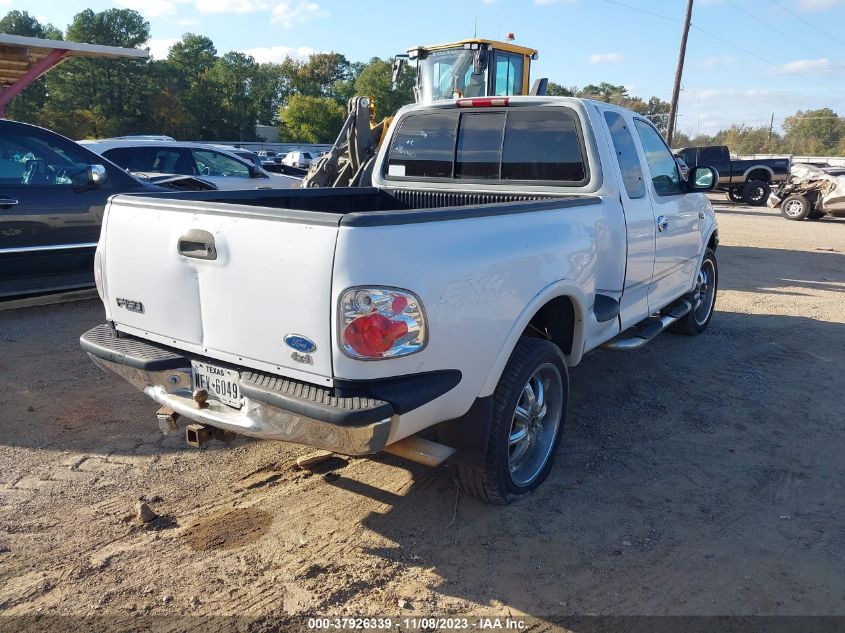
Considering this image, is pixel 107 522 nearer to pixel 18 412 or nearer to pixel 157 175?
pixel 18 412

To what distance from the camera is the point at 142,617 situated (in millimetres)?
2553

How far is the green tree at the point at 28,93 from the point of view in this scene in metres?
54.1

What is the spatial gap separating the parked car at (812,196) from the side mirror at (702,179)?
48.9ft

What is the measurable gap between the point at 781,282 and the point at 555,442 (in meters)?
7.50

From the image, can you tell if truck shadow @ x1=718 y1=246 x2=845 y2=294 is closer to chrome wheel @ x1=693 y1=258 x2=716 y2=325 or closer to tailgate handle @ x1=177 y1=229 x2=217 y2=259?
chrome wheel @ x1=693 y1=258 x2=716 y2=325

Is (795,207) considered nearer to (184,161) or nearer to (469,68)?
(469,68)

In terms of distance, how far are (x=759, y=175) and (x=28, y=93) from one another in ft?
191

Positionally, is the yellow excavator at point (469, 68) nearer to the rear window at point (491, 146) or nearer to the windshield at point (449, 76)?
the windshield at point (449, 76)

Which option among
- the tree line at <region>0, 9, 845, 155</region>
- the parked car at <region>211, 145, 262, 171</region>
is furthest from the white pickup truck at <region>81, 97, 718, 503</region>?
the tree line at <region>0, 9, 845, 155</region>

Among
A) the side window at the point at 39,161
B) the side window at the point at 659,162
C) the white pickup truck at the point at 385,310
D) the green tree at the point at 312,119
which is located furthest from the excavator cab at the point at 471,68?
the green tree at the point at 312,119

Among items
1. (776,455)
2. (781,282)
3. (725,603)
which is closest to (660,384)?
(776,455)

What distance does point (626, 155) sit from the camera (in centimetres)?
462

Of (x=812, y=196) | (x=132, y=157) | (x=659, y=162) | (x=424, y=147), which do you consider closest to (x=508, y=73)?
(x=132, y=157)

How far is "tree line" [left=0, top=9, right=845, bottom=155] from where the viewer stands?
58094mm
